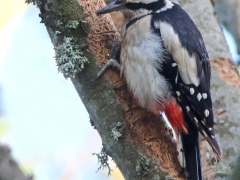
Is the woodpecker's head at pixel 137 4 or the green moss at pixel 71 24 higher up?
the green moss at pixel 71 24

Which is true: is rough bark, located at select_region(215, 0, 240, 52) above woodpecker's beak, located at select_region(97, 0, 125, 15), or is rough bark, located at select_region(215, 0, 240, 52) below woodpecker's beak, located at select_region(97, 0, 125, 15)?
below

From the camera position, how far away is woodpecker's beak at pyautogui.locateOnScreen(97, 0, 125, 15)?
2.55 m

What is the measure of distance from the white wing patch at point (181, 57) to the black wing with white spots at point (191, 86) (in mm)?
15

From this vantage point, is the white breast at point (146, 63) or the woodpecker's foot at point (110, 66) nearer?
the woodpecker's foot at point (110, 66)

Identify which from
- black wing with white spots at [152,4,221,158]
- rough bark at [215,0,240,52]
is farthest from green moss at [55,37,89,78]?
rough bark at [215,0,240,52]

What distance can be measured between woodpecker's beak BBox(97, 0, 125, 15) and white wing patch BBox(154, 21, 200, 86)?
294 millimetres

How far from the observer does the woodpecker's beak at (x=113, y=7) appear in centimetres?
255

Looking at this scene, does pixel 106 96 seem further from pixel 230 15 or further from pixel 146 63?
pixel 230 15

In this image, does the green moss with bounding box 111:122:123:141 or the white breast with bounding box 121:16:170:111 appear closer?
the green moss with bounding box 111:122:123:141

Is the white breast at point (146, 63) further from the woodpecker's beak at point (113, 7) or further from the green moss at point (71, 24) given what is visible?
the green moss at point (71, 24)

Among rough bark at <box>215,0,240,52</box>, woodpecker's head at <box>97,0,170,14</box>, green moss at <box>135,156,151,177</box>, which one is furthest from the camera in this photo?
rough bark at <box>215,0,240,52</box>

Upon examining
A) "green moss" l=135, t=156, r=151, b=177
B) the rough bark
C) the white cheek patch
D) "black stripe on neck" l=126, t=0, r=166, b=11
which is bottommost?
"green moss" l=135, t=156, r=151, b=177

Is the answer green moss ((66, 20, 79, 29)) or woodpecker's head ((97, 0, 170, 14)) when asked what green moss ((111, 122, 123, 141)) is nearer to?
green moss ((66, 20, 79, 29))

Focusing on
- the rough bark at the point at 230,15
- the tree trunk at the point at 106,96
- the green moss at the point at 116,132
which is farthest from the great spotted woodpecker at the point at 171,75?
the rough bark at the point at 230,15
